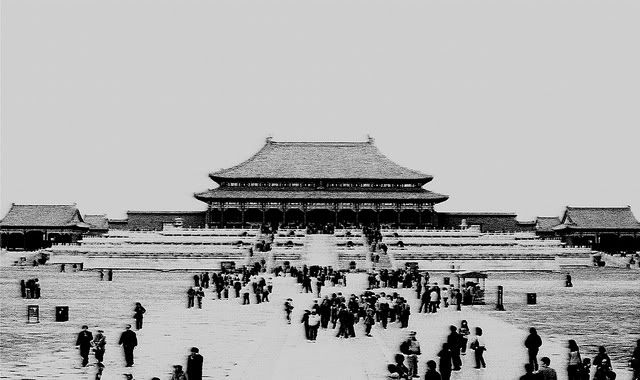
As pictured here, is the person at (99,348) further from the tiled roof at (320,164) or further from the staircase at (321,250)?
the tiled roof at (320,164)

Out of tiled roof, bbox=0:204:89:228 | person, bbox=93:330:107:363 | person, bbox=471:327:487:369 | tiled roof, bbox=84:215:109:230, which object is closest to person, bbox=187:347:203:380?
person, bbox=93:330:107:363

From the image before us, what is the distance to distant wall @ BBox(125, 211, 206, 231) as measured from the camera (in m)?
87.0

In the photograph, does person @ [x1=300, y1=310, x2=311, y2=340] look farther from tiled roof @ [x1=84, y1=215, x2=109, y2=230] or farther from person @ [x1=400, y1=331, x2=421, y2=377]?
tiled roof @ [x1=84, y1=215, x2=109, y2=230]

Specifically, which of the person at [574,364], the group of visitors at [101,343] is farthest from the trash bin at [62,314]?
the person at [574,364]

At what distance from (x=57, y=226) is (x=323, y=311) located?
63530 mm

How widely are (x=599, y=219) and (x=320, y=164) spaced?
90.8 ft

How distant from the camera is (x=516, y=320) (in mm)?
28312

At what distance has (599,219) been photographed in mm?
87688

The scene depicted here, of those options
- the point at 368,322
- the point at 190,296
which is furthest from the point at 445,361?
the point at 190,296

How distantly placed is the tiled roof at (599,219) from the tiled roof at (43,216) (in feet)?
144

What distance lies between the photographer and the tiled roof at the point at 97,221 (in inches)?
3612

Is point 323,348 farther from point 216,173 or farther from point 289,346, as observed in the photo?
point 216,173

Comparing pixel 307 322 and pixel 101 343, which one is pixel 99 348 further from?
pixel 307 322

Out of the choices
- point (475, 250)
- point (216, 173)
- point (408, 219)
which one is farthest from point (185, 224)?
point (475, 250)
